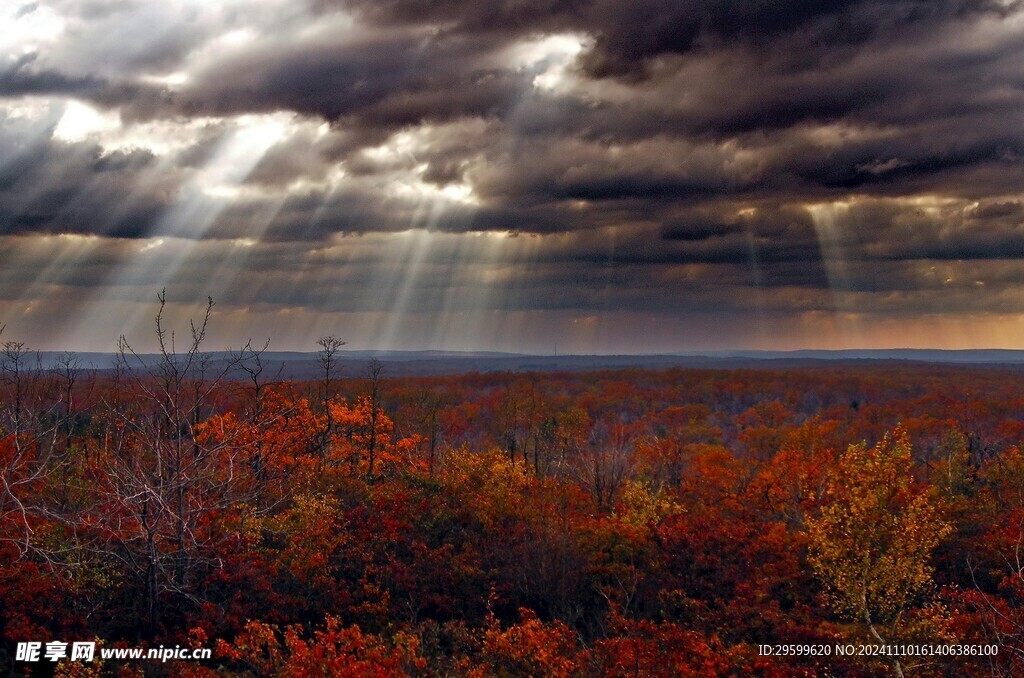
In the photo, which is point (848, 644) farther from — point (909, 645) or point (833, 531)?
point (833, 531)

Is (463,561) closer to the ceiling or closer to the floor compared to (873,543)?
closer to the floor

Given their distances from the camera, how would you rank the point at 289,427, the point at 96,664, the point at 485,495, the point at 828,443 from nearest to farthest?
the point at 96,664, the point at 485,495, the point at 289,427, the point at 828,443

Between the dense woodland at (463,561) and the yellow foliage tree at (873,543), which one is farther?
the yellow foliage tree at (873,543)

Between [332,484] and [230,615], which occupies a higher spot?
[332,484]

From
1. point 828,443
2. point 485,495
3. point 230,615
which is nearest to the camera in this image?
point 230,615

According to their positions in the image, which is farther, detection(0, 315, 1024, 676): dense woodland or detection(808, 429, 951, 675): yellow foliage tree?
detection(808, 429, 951, 675): yellow foliage tree

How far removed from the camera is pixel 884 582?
34.2 metres

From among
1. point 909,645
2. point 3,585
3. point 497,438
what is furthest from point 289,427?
point 497,438

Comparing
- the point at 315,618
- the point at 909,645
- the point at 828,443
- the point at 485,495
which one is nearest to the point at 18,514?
the point at 315,618

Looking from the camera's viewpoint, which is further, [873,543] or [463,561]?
[463,561]

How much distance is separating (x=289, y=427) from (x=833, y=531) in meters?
39.7

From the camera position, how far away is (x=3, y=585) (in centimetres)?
2973

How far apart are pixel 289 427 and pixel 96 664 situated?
33.3 metres

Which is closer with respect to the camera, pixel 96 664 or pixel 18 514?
pixel 96 664
